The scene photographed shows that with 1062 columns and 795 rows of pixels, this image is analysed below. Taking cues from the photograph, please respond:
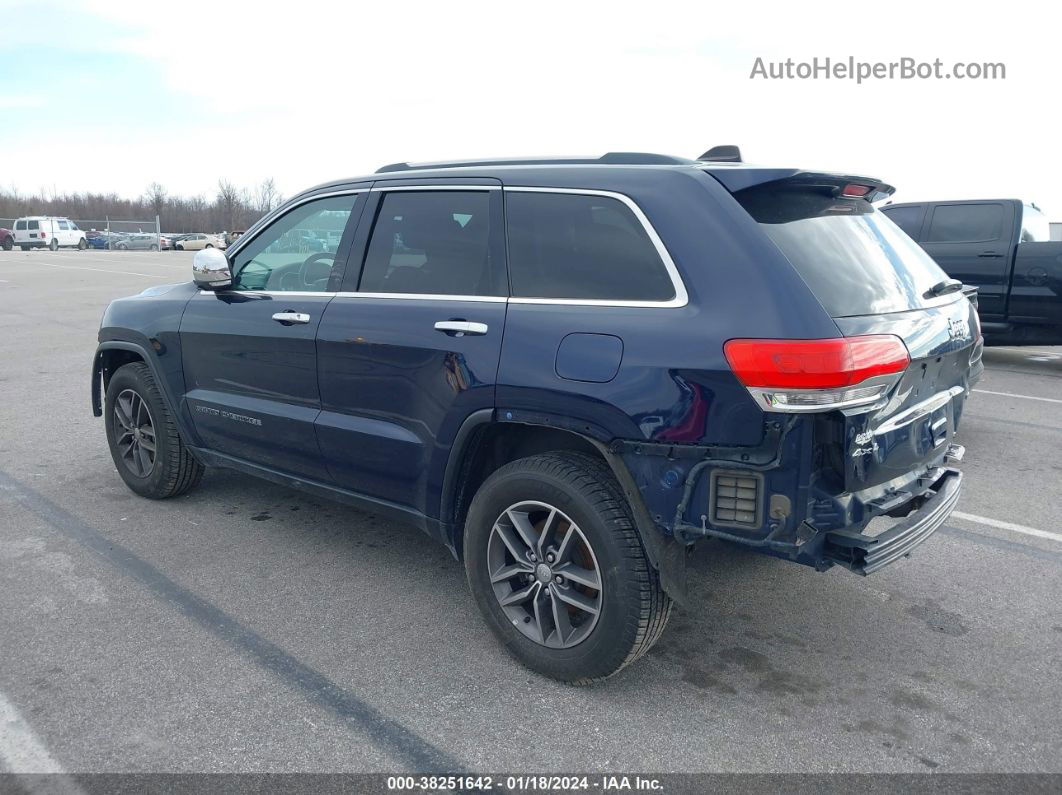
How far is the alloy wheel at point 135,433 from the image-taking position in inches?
206

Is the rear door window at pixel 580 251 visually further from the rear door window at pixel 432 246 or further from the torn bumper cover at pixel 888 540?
the torn bumper cover at pixel 888 540

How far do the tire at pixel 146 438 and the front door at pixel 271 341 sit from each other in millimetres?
349

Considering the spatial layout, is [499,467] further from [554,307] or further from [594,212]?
[594,212]

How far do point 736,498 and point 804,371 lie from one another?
0.46 m

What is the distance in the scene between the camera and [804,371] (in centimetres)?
273

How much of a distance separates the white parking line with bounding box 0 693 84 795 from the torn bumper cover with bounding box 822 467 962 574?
2.47 meters

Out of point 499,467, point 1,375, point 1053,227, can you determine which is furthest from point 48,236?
point 499,467

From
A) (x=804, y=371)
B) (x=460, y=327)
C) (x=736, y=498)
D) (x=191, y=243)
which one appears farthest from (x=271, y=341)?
(x=191, y=243)

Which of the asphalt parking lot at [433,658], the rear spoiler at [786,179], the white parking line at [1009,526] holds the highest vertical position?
the rear spoiler at [786,179]

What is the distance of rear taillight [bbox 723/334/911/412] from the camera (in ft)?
8.98

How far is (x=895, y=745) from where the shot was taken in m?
2.91

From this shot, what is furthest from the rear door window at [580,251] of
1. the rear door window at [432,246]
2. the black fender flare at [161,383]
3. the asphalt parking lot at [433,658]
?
the black fender flare at [161,383]

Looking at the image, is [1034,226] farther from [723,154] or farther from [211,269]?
[211,269]

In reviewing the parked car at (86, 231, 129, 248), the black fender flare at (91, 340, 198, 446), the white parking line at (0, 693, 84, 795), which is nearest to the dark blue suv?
the black fender flare at (91, 340, 198, 446)
